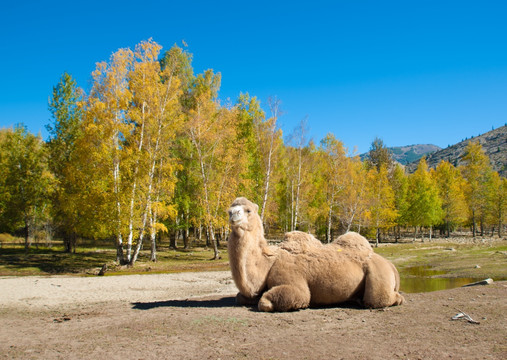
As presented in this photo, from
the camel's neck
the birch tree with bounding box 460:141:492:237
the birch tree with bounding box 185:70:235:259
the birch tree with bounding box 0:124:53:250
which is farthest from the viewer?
the birch tree with bounding box 460:141:492:237

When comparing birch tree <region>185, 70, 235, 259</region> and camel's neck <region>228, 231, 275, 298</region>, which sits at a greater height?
birch tree <region>185, 70, 235, 259</region>

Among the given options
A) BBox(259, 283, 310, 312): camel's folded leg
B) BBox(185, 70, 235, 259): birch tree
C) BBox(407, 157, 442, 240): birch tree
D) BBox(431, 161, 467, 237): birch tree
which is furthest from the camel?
BBox(431, 161, 467, 237): birch tree

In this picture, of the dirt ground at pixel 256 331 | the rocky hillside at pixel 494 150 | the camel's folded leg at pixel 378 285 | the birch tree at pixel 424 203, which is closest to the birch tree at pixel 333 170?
the birch tree at pixel 424 203

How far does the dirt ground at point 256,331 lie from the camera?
5363 mm

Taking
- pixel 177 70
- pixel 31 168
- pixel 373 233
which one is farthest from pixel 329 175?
pixel 31 168

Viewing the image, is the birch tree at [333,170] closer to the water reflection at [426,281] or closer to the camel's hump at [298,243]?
the water reflection at [426,281]

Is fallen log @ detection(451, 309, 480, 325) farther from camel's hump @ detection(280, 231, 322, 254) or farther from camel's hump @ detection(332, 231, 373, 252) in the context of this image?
camel's hump @ detection(280, 231, 322, 254)

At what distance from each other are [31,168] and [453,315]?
33.2m

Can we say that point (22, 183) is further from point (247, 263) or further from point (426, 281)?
point (426, 281)

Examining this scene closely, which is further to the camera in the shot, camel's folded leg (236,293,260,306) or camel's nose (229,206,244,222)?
camel's folded leg (236,293,260,306)

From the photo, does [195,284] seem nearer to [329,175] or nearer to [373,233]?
[329,175]

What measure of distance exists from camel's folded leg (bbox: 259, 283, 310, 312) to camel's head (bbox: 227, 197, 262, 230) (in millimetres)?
1574

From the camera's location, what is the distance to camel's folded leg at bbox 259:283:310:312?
25.5ft

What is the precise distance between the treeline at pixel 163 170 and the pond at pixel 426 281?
11.8 metres
